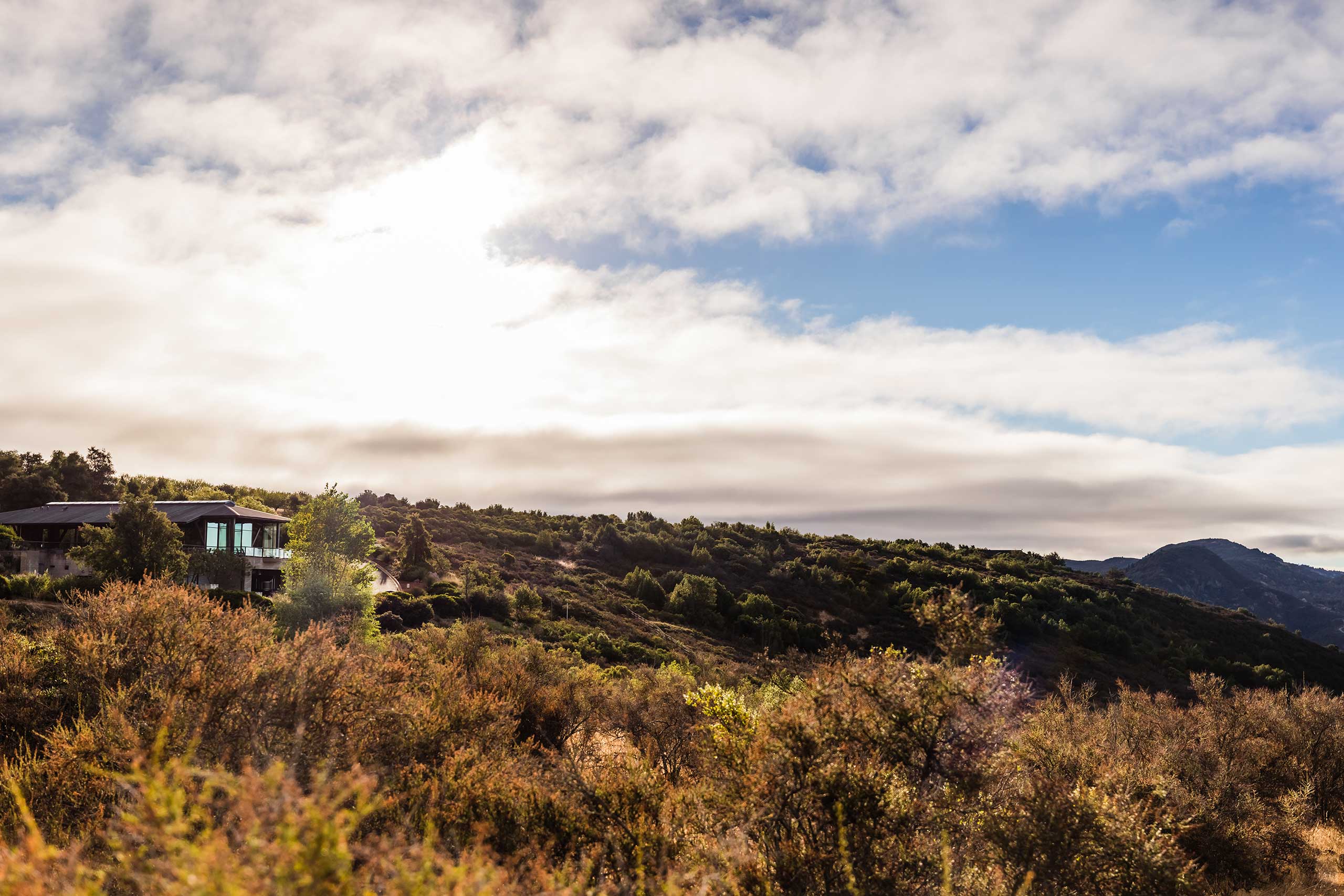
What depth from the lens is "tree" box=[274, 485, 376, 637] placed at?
99.5ft

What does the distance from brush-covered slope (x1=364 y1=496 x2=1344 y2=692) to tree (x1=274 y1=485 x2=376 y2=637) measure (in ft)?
33.5

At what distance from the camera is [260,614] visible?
20.0 meters

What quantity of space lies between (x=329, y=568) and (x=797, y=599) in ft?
148

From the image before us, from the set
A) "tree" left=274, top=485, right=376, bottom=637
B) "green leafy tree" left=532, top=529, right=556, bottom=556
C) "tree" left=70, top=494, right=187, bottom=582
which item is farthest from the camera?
"green leafy tree" left=532, top=529, right=556, bottom=556

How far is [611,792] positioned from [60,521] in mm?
57220

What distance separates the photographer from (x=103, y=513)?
162ft

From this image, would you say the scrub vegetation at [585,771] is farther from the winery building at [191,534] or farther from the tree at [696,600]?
the tree at [696,600]

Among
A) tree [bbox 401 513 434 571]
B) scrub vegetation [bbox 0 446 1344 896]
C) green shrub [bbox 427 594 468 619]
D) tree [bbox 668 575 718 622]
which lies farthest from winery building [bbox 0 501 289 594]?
tree [bbox 668 575 718 622]

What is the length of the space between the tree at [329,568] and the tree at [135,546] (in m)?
5.64

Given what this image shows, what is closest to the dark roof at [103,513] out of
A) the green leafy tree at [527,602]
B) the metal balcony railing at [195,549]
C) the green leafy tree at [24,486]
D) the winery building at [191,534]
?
the winery building at [191,534]

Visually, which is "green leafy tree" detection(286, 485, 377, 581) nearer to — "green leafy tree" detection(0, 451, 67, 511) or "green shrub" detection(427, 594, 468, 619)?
"green shrub" detection(427, 594, 468, 619)

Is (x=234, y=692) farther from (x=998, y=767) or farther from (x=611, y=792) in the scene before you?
(x=998, y=767)

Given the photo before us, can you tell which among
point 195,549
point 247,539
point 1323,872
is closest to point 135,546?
point 195,549

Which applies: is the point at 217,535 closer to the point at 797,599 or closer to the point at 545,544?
the point at 545,544
